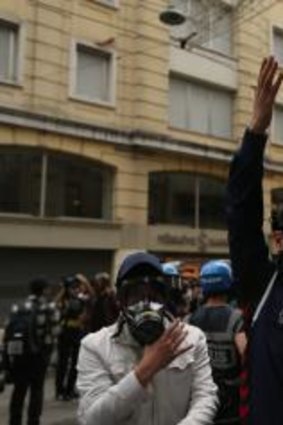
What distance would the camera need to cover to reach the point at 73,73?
21.0 metres

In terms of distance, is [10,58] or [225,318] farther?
[10,58]

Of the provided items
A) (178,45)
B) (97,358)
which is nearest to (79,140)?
(178,45)

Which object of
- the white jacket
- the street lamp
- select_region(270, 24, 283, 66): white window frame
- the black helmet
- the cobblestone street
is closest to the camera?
the white jacket

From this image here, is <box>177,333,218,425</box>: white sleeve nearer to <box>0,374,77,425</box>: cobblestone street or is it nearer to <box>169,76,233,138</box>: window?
<box>0,374,77,425</box>: cobblestone street

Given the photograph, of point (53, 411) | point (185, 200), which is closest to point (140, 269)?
point (53, 411)

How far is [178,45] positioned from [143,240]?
5.13 m

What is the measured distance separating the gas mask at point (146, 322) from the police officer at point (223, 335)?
2313 millimetres

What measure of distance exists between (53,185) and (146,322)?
17.4m

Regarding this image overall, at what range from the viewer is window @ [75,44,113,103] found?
69.9 ft

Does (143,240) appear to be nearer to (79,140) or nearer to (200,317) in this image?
(79,140)

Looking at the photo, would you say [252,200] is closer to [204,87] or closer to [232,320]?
[232,320]

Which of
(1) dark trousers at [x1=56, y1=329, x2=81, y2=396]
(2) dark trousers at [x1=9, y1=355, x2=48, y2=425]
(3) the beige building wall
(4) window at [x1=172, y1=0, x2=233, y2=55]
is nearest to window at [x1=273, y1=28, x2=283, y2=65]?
(3) the beige building wall

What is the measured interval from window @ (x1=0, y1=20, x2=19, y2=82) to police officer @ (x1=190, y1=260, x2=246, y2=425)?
1398 centimetres

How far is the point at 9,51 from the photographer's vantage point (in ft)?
64.9
